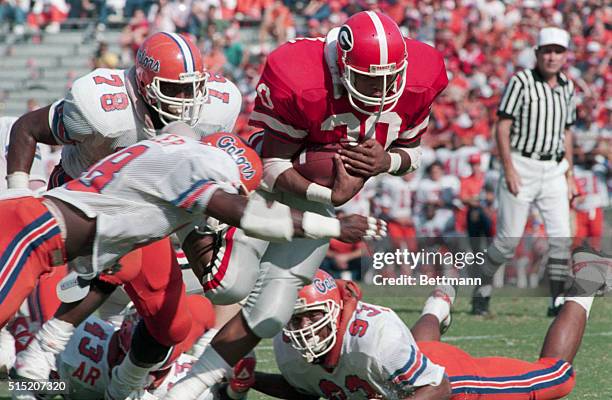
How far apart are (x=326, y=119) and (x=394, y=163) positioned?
35 cm

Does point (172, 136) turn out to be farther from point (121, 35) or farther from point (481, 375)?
point (121, 35)

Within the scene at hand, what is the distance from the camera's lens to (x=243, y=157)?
4.22m

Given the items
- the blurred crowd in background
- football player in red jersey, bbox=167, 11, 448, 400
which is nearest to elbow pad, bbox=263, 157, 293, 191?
football player in red jersey, bbox=167, 11, 448, 400

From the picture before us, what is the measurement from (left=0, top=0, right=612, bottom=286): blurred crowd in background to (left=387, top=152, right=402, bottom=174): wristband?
4.28 metres

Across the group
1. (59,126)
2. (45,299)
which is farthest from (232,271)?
(45,299)

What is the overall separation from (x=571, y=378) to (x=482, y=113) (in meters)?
8.28

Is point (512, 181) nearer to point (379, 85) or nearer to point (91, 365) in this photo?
point (379, 85)

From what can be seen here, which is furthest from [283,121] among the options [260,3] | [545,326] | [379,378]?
[260,3]

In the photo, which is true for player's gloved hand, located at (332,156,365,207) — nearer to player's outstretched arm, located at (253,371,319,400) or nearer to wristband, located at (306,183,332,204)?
wristband, located at (306,183,332,204)

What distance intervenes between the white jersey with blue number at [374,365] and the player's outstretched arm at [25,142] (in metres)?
1.41

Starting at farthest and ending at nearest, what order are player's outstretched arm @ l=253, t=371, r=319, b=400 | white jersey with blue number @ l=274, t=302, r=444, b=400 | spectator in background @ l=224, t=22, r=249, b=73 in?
spectator in background @ l=224, t=22, r=249, b=73 < player's outstretched arm @ l=253, t=371, r=319, b=400 < white jersey with blue number @ l=274, t=302, r=444, b=400

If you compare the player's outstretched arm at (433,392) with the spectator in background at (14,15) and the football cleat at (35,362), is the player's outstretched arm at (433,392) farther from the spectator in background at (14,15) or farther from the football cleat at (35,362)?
the spectator in background at (14,15)

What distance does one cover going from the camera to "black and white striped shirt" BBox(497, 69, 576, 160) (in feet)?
25.2

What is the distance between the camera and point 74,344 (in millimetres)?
4844
